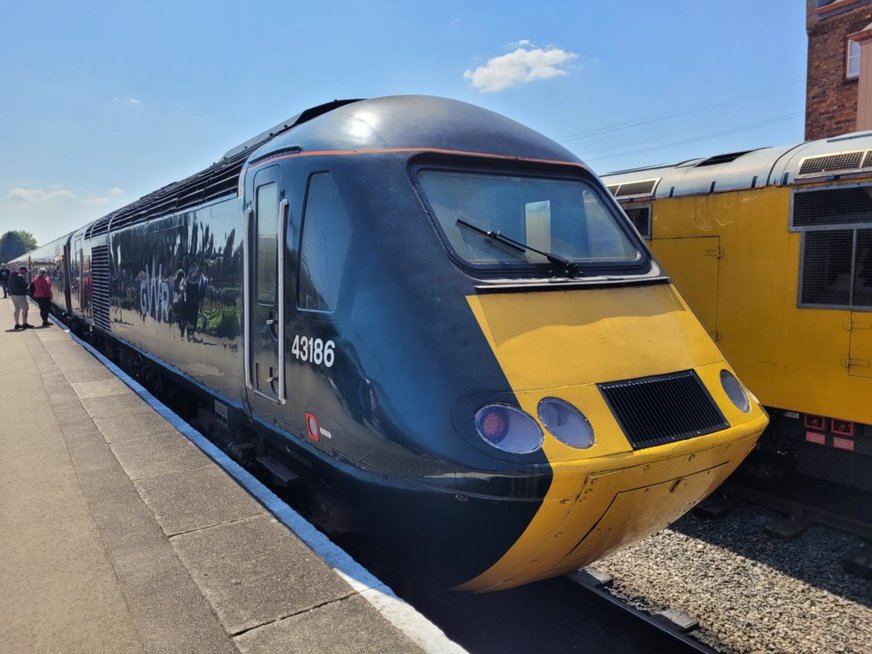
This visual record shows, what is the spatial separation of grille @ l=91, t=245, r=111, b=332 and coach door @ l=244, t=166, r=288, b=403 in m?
7.74

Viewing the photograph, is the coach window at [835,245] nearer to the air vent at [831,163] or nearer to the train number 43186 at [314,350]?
the air vent at [831,163]

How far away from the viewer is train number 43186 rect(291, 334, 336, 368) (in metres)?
3.55

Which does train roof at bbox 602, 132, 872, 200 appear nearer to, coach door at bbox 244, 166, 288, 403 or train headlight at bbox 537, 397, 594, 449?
train headlight at bbox 537, 397, 594, 449

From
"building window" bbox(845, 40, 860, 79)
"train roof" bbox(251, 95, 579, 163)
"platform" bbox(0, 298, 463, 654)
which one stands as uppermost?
"building window" bbox(845, 40, 860, 79)

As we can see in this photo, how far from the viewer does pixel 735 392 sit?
3693 millimetres

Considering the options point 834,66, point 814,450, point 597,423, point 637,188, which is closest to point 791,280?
point 814,450

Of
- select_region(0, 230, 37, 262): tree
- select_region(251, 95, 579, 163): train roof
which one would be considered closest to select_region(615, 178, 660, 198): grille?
select_region(251, 95, 579, 163): train roof

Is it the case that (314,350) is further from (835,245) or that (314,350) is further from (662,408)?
(835,245)

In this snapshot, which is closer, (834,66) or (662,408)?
(662,408)

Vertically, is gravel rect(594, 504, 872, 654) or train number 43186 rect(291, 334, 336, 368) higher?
train number 43186 rect(291, 334, 336, 368)

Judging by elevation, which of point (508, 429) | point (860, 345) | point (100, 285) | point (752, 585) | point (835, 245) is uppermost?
point (835, 245)

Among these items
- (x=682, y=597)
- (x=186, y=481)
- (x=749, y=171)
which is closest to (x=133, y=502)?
(x=186, y=481)

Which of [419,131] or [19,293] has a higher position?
[419,131]

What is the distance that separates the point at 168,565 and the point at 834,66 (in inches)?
772
